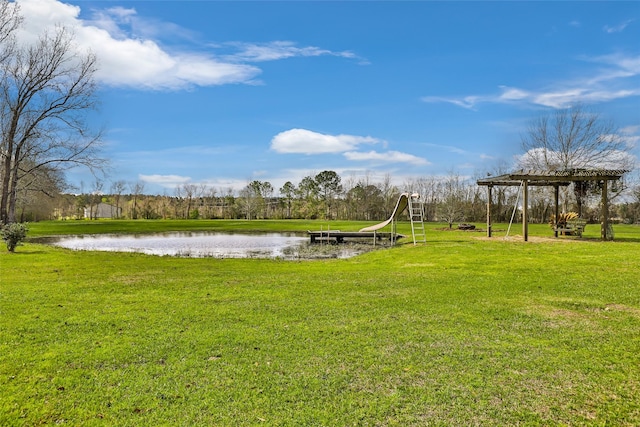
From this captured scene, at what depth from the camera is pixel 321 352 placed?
467 centimetres

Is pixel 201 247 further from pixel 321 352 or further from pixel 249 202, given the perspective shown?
pixel 249 202

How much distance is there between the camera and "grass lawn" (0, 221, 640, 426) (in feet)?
11.2

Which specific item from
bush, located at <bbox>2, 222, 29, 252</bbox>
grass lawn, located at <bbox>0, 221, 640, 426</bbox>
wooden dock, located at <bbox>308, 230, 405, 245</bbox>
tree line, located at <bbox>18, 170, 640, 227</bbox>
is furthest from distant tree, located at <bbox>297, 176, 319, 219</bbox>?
grass lawn, located at <bbox>0, 221, 640, 426</bbox>

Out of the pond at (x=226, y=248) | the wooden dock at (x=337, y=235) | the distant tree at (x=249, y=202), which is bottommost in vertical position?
the pond at (x=226, y=248)

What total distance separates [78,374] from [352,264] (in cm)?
985

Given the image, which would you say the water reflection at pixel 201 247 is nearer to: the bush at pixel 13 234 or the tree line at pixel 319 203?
the bush at pixel 13 234

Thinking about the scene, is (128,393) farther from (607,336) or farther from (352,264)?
(352,264)

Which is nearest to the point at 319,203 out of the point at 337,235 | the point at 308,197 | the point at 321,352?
the point at 308,197

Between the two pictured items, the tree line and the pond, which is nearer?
the pond

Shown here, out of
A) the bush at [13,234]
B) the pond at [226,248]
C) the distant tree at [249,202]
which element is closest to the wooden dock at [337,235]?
the pond at [226,248]

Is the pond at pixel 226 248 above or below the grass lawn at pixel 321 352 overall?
below

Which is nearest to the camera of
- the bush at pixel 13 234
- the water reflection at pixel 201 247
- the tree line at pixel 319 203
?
the bush at pixel 13 234

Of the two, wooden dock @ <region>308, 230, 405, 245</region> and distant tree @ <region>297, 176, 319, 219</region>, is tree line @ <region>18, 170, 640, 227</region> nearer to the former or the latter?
distant tree @ <region>297, 176, 319, 219</region>

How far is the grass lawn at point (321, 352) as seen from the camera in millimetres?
3410
